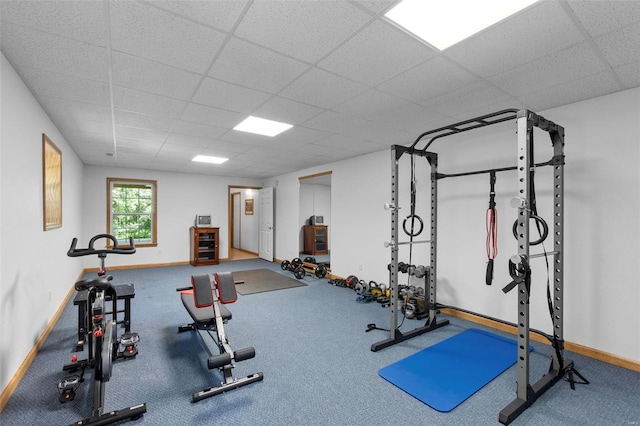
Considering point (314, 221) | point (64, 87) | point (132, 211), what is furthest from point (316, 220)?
point (64, 87)

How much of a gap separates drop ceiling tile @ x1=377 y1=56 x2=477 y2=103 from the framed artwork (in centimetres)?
336

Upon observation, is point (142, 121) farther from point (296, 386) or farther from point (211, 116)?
point (296, 386)

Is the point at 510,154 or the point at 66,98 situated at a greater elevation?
the point at 66,98

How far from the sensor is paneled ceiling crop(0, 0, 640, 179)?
1.62 meters

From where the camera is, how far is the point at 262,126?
12.0ft

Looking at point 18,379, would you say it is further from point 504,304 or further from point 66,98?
point 504,304

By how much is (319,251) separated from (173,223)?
408 centimetres

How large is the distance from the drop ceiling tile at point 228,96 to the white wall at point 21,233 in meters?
1.27

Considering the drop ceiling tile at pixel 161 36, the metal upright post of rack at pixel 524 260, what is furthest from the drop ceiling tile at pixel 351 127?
the metal upright post of rack at pixel 524 260

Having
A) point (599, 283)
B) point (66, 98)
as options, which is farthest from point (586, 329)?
point (66, 98)

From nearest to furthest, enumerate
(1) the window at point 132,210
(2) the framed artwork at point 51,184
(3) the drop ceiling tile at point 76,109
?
(3) the drop ceiling tile at point 76,109 < (2) the framed artwork at point 51,184 < (1) the window at point 132,210

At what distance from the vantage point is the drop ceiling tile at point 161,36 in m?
1.61

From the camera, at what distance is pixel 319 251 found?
29.5 feet

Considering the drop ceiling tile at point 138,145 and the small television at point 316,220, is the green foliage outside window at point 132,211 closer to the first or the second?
the drop ceiling tile at point 138,145
